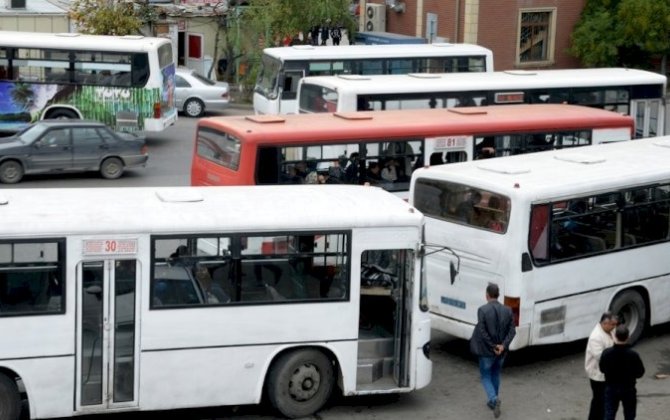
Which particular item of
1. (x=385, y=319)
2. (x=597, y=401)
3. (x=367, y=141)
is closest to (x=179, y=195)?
(x=385, y=319)

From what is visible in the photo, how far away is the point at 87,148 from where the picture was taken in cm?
2639

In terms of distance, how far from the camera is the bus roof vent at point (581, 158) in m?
16.1

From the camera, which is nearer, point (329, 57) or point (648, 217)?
point (648, 217)

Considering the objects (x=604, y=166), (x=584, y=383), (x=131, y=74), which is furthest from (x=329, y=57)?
(x=584, y=383)

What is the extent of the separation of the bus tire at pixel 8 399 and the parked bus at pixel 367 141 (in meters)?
7.06

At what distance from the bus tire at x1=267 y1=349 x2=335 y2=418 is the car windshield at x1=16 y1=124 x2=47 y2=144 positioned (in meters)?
14.4

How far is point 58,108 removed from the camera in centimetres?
3009

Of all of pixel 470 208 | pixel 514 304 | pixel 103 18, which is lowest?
pixel 514 304

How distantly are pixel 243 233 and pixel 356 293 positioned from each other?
4.37 feet

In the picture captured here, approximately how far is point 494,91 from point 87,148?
27.6ft

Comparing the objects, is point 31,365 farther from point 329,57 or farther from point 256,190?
point 329,57

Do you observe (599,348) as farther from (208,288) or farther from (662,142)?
(662,142)

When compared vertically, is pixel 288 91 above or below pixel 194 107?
above

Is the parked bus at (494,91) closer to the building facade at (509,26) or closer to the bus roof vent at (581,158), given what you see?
the bus roof vent at (581,158)
